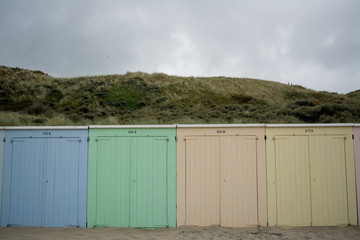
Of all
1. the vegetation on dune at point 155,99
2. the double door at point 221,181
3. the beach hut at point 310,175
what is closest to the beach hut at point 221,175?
the double door at point 221,181

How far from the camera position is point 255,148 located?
5.80 m

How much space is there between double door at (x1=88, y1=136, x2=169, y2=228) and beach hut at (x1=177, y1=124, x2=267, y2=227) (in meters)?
0.42

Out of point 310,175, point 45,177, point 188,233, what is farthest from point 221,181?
point 45,177

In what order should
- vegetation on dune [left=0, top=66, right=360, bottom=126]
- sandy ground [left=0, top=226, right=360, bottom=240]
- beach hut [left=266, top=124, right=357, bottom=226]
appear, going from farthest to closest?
1. vegetation on dune [left=0, top=66, right=360, bottom=126]
2. beach hut [left=266, top=124, right=357, bottom=226]
3. sandy ground [left=0, top=226, right=360, bottom=240]

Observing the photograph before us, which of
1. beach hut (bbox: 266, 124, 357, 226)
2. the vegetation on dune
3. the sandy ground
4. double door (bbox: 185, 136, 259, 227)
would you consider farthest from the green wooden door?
the vegetation on dune

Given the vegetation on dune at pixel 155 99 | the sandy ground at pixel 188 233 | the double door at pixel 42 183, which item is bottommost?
the sandy ground at pixel 188 233

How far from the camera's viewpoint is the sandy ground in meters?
5.11

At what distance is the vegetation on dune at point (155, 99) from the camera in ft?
51.5

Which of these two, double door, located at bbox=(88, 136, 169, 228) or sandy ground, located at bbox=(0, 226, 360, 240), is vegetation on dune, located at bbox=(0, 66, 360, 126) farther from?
double door, located at bbox=(88, 136, 169, 228)

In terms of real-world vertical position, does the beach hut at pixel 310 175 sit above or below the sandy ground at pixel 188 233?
above

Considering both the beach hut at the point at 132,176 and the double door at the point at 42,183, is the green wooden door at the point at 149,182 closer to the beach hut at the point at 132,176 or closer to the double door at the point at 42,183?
the beach hut at the point at 132,176

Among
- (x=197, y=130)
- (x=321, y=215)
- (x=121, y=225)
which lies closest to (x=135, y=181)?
(x=121, y=225)

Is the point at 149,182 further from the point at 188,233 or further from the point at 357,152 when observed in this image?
the point at 357,152

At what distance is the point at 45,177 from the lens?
5.89 m
